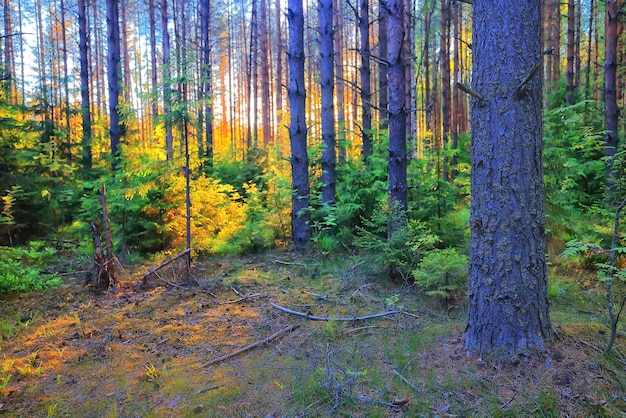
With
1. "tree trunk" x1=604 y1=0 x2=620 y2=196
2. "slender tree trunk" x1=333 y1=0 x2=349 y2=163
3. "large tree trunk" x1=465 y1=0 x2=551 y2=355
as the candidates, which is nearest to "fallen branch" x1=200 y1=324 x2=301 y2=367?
"large tree trunk" x1=465 y1=0 x2=551 y2=355

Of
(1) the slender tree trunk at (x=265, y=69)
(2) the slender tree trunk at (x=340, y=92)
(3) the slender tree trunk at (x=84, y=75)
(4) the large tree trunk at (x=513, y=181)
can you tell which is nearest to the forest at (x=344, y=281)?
(4) the large tree trunk at (x=513, y=181)

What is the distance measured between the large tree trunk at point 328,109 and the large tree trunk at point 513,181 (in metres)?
5.61

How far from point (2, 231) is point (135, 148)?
3421 mm

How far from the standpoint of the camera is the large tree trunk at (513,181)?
3.08m

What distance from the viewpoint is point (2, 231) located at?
8766 millimetres

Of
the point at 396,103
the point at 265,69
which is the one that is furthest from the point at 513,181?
the point at 265,69

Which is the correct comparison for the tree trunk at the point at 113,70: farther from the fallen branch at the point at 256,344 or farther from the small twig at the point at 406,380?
the small twig at the point at 406,380

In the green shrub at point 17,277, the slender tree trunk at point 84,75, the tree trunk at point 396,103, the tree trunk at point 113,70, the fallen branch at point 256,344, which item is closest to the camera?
the fallen branch at point 256,344

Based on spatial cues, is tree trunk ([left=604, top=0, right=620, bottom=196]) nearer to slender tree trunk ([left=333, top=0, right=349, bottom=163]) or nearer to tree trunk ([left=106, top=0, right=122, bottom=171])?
slender tree trunk ([left=333, top=0, right=349, bottom=163])

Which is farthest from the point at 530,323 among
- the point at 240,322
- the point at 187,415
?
the point at 240,322

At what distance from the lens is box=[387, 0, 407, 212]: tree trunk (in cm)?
619

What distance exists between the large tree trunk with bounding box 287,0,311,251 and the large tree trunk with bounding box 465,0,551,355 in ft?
16.9

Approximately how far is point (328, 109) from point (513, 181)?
688cm

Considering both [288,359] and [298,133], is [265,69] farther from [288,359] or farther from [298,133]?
[288,359]
